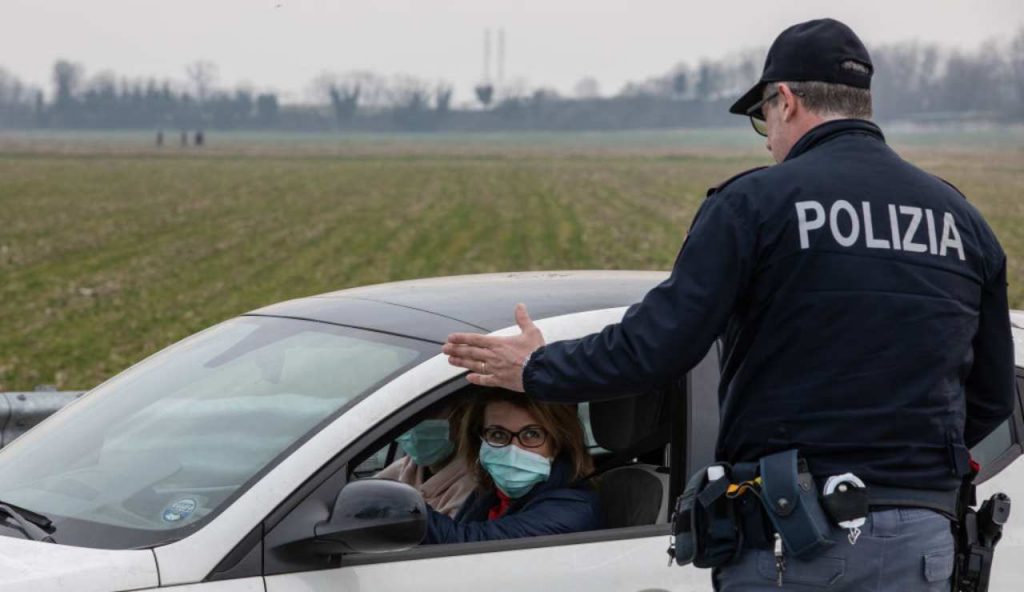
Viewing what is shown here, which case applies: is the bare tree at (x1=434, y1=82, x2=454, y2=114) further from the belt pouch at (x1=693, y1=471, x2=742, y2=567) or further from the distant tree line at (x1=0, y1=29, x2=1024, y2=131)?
the belt pouch at (x1=693, y1=471, x2=742, y2=567)

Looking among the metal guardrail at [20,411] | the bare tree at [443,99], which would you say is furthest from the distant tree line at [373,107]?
the metal guardrail at [20,411]

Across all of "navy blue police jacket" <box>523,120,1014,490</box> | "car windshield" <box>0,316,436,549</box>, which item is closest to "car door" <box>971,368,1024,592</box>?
"navy blue police jacket" <box>523,120,1014,490</box>

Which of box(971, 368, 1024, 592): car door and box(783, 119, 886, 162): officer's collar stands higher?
box(783, 119, 886, 162): officer's collar

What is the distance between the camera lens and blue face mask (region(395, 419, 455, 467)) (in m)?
4.02

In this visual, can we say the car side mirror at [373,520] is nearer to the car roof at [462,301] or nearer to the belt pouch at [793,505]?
the car roof at [462,301]

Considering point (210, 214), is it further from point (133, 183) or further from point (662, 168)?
point (662, 168)

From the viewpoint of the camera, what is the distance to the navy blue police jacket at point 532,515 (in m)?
3.58

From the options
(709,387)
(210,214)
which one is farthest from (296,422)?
(210,214)

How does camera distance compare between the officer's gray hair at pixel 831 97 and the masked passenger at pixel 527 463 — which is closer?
the officer's gray hair at pixel 831 97

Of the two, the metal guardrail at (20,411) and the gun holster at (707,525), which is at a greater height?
the gun holster at (707,525)

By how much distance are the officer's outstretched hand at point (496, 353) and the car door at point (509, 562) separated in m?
0.23

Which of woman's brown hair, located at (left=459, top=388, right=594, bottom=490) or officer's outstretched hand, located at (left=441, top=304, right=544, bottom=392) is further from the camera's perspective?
woman's brown hair, located at (left=459, top=388, right=594, bottom=490)

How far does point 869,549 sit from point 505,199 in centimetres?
5087

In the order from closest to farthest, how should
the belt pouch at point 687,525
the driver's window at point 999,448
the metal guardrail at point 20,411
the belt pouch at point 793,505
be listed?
the belt pouch at point 793,505 < the belt pouch at point 687,525 < the driver's window at point 999,448 < the metal guardrail at point 20,411
